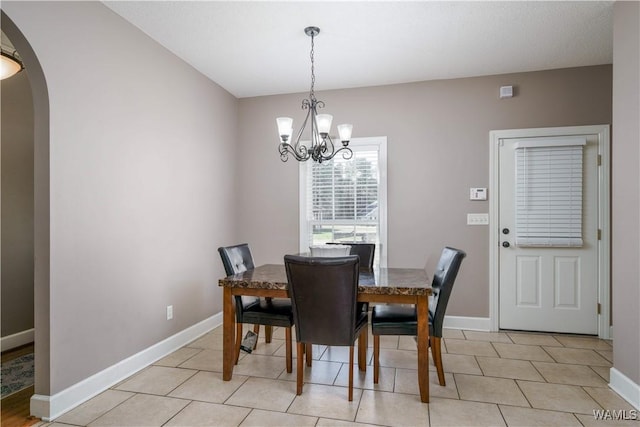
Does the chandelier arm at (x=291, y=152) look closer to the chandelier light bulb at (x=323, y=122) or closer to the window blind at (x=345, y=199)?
the chandelier light bulb at (x=323, y=122)

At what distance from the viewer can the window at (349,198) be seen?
13.3 feet

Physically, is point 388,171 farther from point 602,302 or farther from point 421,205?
point 602,302

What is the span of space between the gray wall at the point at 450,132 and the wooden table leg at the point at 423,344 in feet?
5.60

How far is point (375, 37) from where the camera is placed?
117 inches

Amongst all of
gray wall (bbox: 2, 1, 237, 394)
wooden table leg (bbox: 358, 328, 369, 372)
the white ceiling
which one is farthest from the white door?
gray wall (bbox: 2, 1, 237, 394)

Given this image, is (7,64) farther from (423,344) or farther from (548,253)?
(548,253)

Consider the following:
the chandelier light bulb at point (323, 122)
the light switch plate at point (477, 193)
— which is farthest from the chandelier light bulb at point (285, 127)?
the light switch plate at point (477, 193)

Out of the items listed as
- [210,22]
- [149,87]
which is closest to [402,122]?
[210,22]

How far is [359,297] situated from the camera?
7.70ft

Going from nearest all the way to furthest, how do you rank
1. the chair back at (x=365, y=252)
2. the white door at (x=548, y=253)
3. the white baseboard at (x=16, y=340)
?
1. the white baseboard at (x=16, y=340)
2. the chair back at (x=365, y=252)
3. the white door at (x=548, y=253)

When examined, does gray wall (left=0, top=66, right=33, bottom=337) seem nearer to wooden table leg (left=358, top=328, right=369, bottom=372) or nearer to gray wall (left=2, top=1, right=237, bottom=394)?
gray wall (left=2, top=1, right=237, bottom=394)

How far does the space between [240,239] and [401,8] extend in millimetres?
3010

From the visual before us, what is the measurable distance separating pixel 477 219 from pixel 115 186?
3.33m

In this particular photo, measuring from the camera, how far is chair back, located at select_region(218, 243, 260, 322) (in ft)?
9.14
